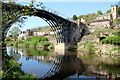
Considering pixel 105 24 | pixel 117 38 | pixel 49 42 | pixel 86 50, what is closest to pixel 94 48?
pixel 86 50

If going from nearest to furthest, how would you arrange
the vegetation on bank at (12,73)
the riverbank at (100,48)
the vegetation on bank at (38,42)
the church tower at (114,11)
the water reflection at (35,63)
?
the vegetation on bank at (12,73) → the water reflection at (35,63) → the riverbank at (100,48) → the vegetation on bank at (38,42) → the church tower at (114,11)

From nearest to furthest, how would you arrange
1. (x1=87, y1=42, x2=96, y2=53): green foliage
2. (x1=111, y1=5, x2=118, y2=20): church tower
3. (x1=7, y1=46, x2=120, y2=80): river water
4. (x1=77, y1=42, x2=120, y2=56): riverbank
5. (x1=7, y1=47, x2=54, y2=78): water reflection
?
1. (x1=7, y1=46, x2=120, y2=80): river water
2. (x1=7, y1=47, x2=54, y2=78): water reflection
3. (x1=77, y1=42, x2=120, y2=56): riverbank
4. (x1=87, y1=42, x2=96, y2=53): green foliage
5. (x1=111, y1=5, x2=118, y2=20): church tower

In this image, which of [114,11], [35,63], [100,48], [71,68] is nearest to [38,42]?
[100,48]

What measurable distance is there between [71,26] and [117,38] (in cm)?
2075

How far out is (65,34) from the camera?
56250 mm

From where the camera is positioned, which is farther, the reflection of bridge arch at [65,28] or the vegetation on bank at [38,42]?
the vegetation on bank at [38,42]

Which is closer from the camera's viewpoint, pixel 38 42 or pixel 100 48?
pixel 100 48

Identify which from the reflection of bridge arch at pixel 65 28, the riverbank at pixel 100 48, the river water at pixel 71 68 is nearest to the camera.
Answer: the river water at pixel 71 68

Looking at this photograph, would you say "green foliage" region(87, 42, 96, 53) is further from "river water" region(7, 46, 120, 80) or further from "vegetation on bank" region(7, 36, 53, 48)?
"vegetation on bank" region(7, 36, 53, 48)

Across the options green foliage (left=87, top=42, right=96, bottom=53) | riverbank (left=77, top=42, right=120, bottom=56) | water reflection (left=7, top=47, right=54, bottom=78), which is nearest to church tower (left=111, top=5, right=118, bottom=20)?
riverbank (left=77, top=42, right=120, bottom=56)

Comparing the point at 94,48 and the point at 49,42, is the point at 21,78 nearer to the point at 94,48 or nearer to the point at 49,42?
the point at 94,48

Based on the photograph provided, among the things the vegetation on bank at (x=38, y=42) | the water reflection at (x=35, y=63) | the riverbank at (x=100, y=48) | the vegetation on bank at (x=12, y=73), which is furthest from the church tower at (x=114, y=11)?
the vegetation on bank at (x=12, y=73)

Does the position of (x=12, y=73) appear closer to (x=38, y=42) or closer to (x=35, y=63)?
(x=35, y=63)

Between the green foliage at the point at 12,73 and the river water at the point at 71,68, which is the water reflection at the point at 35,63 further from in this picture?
the green foliage at the point at 12,73
